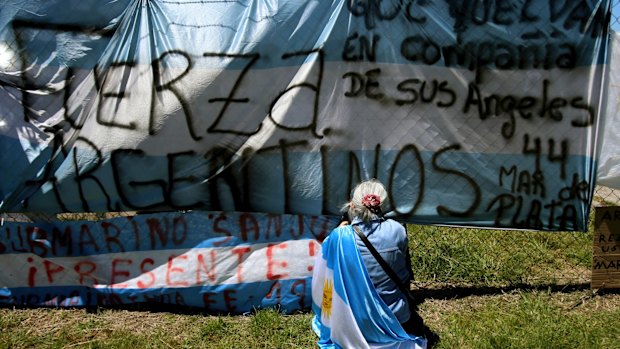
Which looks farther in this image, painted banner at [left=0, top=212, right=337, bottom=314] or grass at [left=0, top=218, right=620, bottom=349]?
painted banner at [left=0, top=212, right=337, bottom=314]

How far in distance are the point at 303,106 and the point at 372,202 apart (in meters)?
0.95

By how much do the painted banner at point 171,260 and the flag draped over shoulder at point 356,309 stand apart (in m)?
0.60

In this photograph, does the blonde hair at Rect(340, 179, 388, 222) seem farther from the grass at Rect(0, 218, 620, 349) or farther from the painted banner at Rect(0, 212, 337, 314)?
the grass at Rect(0, 218, 620, 349)

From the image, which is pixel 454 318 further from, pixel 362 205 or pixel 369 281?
pixel 362 205

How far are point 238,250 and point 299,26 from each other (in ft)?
5.13

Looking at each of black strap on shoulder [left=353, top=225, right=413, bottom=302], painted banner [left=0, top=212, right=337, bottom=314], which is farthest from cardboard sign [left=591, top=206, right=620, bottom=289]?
painted banner [left=0, top=212, right=337, bottom=314]

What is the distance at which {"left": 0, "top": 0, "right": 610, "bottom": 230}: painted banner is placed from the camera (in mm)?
3539

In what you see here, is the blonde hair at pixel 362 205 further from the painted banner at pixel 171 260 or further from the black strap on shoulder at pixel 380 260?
the painted banner at pixel 171 260

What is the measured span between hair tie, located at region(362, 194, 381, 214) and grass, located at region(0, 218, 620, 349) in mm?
968

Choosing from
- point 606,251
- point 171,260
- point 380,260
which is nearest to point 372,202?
point 380,260

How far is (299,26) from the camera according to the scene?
3.54m

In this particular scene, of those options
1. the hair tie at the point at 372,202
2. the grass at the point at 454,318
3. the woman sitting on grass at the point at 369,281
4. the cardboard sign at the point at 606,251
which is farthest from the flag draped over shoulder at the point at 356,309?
the cardboard sign at the point at 606,251

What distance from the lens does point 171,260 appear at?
3650 mm

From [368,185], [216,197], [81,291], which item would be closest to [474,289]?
[368,185]
